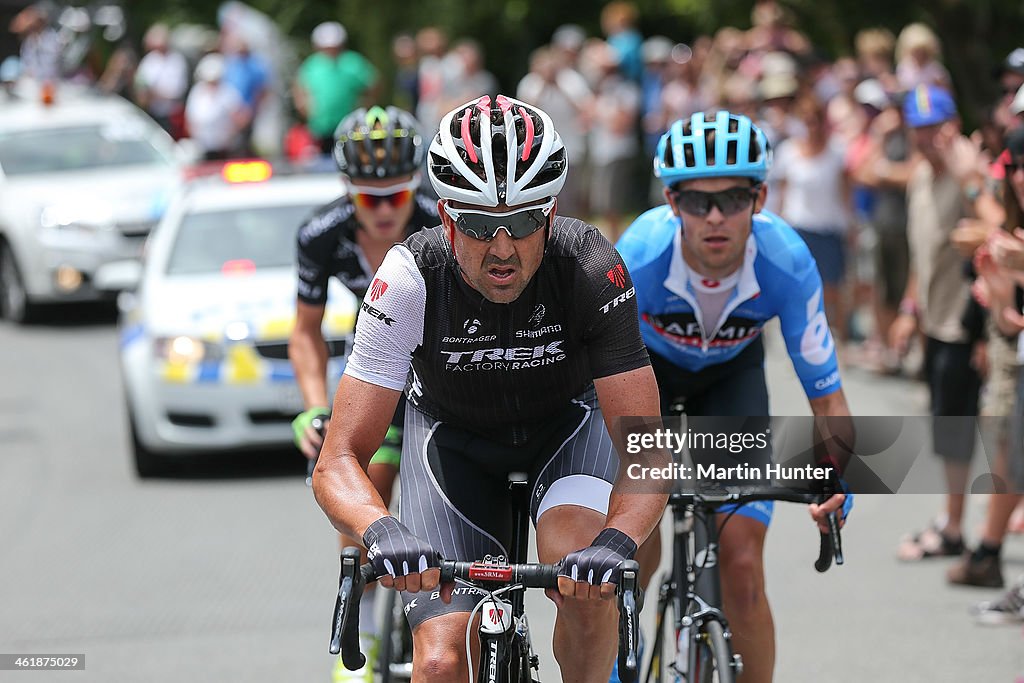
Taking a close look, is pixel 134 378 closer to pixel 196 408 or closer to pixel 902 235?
pixel 196 408

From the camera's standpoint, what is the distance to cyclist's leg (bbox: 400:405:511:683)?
399 centimetres

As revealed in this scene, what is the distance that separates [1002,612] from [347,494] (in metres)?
4.21

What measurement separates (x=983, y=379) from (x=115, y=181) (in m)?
10.1

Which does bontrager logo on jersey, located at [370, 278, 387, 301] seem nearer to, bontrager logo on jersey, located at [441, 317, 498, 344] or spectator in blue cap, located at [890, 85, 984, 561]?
bontrager logo on jersey, located at [441, 317, 498, 344]

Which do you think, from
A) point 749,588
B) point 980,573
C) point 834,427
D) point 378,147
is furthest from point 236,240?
point 834,427

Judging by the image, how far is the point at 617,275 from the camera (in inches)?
165

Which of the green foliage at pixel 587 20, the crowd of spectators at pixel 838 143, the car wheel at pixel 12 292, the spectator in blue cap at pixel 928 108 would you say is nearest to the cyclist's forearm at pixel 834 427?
the crowd of spectators at pixel 838 143

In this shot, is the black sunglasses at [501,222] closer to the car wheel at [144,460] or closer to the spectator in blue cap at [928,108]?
the spectator in blue cap at [928,108]


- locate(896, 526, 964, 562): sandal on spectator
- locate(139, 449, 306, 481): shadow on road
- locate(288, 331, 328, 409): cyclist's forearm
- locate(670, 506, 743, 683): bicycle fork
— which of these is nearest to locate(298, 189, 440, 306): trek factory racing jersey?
locate(288, 331, 328, 409): cyclist's forearm

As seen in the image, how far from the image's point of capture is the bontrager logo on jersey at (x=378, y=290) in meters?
4.15

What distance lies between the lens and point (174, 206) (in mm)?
11562

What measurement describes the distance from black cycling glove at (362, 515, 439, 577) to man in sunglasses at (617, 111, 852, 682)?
144 centimetres

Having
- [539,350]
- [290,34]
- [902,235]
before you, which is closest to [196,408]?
[902,235]

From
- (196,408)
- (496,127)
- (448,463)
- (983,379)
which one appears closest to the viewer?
(496,127)
